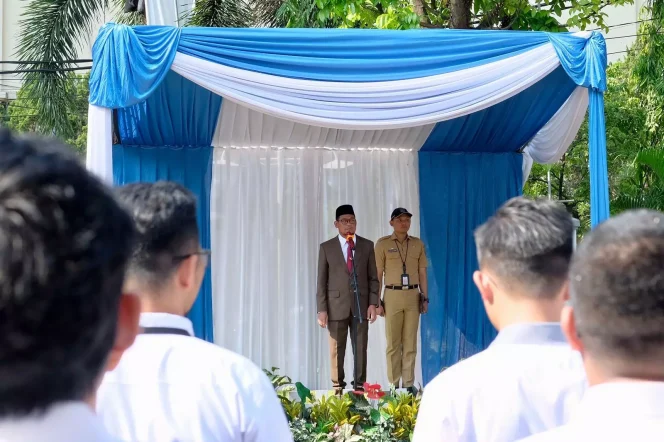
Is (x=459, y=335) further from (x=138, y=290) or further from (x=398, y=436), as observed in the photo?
(x=138, y=290)

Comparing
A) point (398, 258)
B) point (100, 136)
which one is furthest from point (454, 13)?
point (100, 136)

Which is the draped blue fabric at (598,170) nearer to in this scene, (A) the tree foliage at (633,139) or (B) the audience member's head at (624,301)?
(B) the audience member's head at (624,301)

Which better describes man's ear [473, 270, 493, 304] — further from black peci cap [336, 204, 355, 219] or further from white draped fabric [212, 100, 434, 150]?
white draped fabric [212, 100, 434, 150]

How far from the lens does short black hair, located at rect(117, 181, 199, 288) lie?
4.73ft

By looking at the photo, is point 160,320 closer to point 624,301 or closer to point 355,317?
point 624,301

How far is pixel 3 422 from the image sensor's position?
0.68 meters

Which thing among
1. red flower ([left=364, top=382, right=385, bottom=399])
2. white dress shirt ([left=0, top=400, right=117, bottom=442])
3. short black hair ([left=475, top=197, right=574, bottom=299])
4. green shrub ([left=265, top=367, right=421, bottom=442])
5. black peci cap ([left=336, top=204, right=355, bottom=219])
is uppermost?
black peci cap ([left=336, top=204, right=355, bottom=219])

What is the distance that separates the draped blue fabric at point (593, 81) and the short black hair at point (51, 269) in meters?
4.69

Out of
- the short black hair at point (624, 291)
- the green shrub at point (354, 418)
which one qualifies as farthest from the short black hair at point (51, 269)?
the green shrub at point (354, 418)

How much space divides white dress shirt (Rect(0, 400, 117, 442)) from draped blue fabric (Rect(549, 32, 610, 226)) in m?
4.69

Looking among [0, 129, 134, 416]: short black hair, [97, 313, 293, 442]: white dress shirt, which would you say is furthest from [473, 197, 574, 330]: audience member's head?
[0, 129, 134, 416]: short black hair

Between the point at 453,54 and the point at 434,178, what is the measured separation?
95.0 inches

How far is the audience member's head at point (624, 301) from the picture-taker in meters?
0.92

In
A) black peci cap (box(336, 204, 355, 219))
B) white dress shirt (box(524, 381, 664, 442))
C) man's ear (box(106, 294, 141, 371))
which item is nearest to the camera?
man's ear (box(106, 294, 141, 371))
